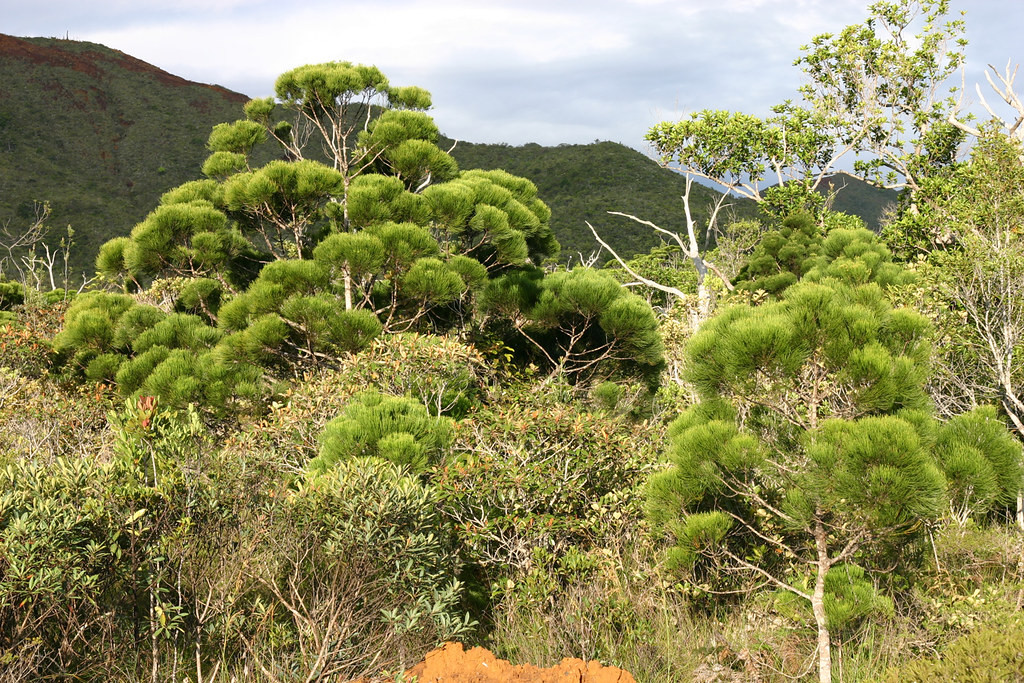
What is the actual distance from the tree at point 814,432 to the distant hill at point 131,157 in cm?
2502

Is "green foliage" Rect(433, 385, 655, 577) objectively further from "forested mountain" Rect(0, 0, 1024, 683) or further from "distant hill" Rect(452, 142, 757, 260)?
"distant hill" Rect(452, 142, 757, 260)

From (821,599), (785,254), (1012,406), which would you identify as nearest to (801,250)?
(785,254)

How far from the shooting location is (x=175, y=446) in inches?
153

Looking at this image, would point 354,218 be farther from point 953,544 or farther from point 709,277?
point 709,277

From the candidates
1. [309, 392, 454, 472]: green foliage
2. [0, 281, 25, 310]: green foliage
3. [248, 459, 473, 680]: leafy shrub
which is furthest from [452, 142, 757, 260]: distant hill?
[248, 459, 473, 680]: leafy shrub

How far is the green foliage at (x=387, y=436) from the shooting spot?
505 centimetres

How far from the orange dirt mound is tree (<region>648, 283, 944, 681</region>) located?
106cm

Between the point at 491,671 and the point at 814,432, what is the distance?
2041 millimetres

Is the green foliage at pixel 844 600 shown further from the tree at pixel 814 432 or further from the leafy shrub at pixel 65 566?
the leafy shrub at pixel 65 566

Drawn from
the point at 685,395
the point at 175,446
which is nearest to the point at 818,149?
the point at 685,395

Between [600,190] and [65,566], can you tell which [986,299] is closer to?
[65,566]

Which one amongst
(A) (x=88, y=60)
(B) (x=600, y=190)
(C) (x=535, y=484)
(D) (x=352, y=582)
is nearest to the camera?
(D) (x=352, y=582)

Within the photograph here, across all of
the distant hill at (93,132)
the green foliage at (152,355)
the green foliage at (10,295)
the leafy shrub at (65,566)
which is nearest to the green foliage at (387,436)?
the leafy shrub at (65,566)

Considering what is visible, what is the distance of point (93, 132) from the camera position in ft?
144
